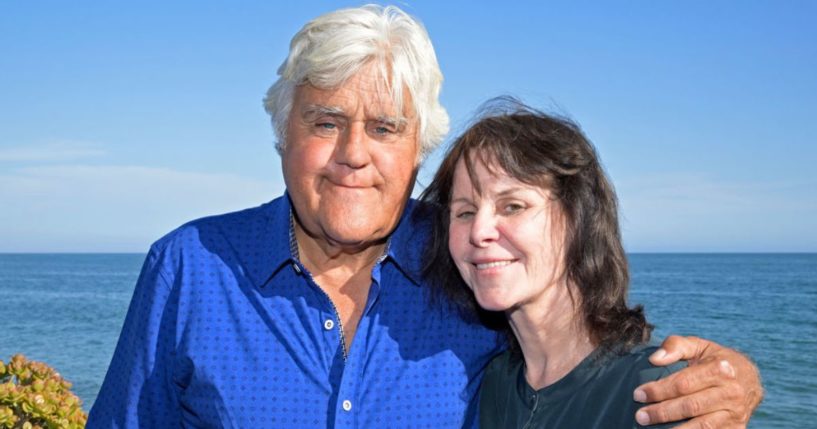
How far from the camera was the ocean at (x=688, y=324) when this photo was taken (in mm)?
26688

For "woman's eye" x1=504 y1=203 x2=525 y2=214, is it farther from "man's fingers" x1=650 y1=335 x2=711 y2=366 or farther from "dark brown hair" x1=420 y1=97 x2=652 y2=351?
"man's fingers" x1=650 y1=335 x2=711 y2=366

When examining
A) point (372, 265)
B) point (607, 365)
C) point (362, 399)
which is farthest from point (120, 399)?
point (607, 365)

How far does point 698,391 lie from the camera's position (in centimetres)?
259

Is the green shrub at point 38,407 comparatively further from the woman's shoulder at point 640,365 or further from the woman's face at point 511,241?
the woman's shoulder at point 640,365

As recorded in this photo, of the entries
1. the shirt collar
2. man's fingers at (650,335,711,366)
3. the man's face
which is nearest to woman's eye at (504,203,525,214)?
the man's face

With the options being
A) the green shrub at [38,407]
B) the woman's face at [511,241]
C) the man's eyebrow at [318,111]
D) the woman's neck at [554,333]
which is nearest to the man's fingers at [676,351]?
the woman's neck at [554,333]

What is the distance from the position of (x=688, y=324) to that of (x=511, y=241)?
158ft

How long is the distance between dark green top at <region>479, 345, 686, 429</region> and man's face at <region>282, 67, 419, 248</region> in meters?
0.80

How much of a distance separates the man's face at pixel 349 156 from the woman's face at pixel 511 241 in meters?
0.34

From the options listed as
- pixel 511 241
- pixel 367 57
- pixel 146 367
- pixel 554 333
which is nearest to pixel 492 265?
pixel 511 241

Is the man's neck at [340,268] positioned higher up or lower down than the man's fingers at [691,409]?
higher up

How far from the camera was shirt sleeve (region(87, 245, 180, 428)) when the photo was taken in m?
3.09

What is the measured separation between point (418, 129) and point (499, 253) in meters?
0.62

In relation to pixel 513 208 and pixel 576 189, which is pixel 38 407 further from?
pixel 576 189
